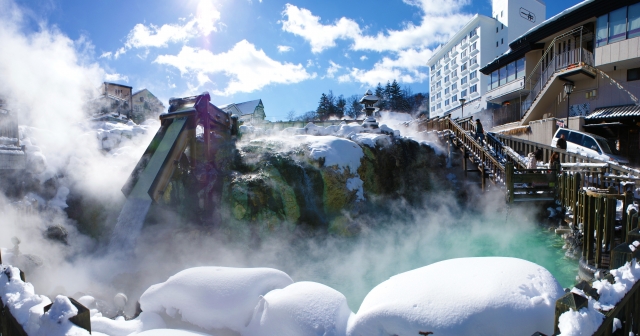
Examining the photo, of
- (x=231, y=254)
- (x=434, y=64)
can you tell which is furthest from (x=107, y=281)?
(x=434, y=64)

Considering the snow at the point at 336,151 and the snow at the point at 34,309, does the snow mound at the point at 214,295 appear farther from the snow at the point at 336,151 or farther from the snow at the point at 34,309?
the snow at the point at 336,151

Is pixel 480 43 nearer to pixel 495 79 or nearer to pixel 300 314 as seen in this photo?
pixel 495 79

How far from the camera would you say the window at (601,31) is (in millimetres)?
15518

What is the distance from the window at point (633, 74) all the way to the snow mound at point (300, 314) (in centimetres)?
1998

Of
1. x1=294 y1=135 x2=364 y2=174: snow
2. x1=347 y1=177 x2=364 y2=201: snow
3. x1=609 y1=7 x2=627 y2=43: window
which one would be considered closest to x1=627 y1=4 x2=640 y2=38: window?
x1=609 y1=7 x2=627 y2=43: window

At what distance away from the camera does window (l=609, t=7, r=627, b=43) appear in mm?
14772

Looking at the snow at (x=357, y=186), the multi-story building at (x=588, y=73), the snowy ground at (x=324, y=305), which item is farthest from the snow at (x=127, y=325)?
the multi-story building at (x=588, y=73)

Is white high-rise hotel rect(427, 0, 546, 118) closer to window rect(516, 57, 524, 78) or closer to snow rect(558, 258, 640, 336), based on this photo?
window rect(516, 57, 524, 78)

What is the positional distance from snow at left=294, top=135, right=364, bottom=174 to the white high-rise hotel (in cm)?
2710

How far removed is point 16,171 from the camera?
28.0 feet

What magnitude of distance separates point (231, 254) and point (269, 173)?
101 inches

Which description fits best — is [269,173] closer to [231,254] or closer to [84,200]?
[231,254]

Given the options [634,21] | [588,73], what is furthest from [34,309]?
[634,21]

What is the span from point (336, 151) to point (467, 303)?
8020mm
